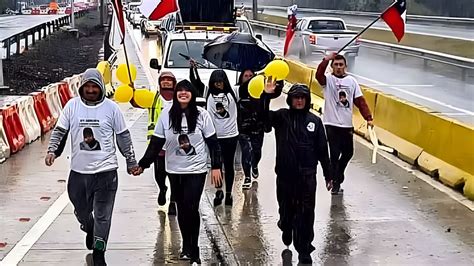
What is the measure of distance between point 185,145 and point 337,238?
2039 millimetres

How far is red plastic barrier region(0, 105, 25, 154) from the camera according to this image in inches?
511

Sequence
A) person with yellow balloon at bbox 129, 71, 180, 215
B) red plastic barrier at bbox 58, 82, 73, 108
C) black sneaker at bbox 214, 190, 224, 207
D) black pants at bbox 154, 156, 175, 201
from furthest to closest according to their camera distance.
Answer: red plastic barrier at bbox 58, 82, 73, 108 → black sneaker at bbox 214, 190, 224, 207 → black pants at bbox 154, 156, 175, 201 → person with yellow balloon at bbox 129, 71, 180, 215

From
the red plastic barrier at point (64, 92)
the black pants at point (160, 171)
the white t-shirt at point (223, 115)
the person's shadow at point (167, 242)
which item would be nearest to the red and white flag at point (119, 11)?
the white t-shirt at point (223, 115)

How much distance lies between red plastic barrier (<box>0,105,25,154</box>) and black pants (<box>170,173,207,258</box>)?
249 inches

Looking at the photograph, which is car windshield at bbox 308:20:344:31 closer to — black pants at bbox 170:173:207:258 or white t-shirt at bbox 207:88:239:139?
white t-shirt at bbox 207:88:239:139

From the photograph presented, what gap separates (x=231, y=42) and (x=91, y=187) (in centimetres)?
608

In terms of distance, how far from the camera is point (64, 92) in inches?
684

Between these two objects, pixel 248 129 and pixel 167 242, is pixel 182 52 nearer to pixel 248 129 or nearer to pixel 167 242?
pixel 248 129

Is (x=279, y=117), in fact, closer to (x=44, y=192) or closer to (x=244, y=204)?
(x=244, y=204)

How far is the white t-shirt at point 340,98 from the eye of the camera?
9.88 m

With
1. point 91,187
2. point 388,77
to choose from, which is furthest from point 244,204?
point 388,77

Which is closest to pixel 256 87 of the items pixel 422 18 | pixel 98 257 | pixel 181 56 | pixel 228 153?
pixel 228 153

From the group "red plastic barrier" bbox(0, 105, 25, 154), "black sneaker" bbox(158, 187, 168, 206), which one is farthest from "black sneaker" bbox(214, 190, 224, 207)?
"red plastic barrier" bbox(0, 105, 25, 154)

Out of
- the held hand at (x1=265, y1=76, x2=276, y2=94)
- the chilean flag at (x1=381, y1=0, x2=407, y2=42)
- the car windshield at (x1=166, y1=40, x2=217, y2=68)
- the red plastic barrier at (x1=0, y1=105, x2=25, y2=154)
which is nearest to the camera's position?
the held hand at (x1=265, y1=76, x2=276, y2=94)
